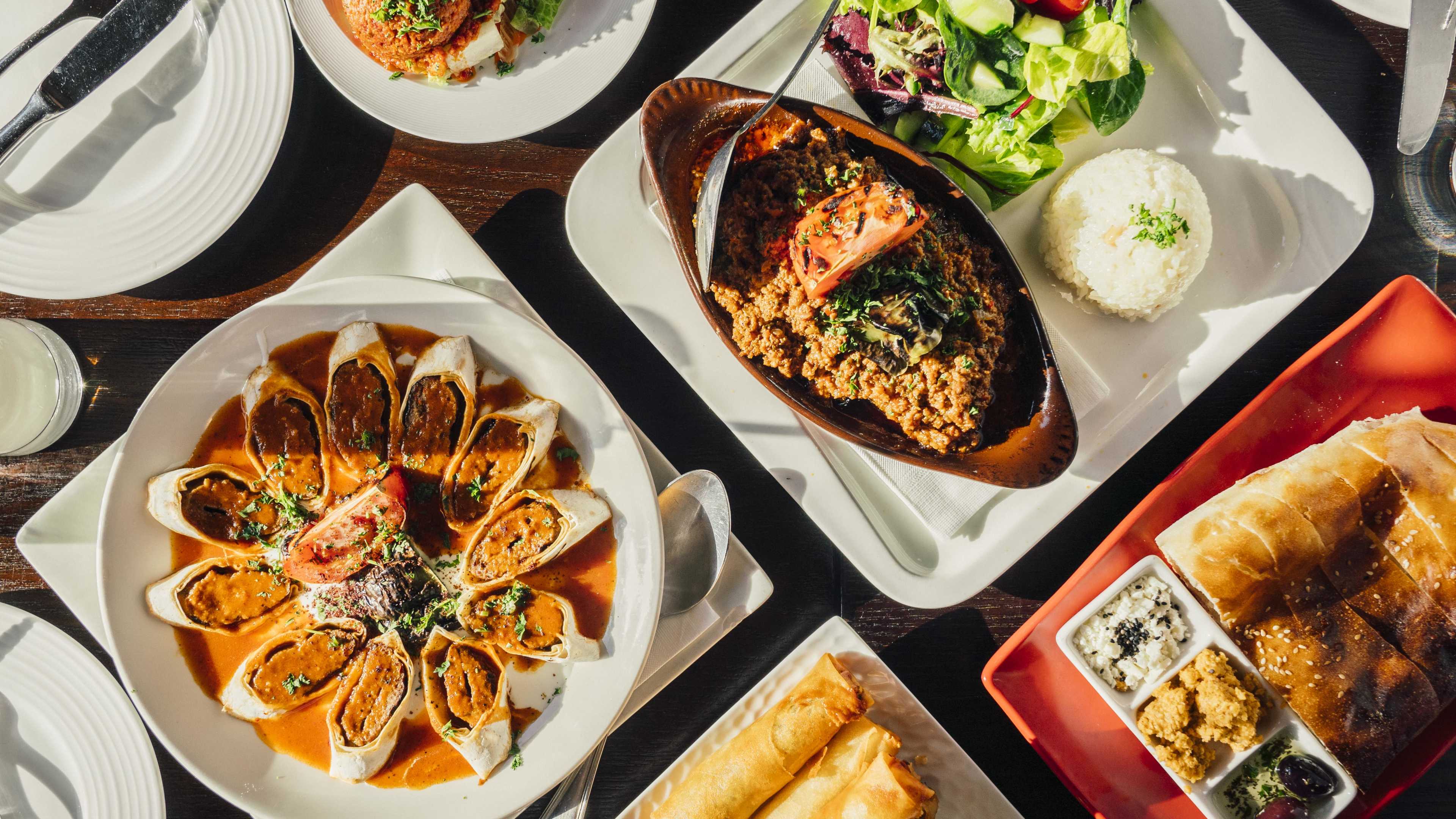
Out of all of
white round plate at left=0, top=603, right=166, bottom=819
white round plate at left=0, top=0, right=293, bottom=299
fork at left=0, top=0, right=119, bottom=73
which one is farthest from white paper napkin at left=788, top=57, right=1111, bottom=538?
white round plate at left=0, top=603, right=166, bottom=819

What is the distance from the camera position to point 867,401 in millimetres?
2035

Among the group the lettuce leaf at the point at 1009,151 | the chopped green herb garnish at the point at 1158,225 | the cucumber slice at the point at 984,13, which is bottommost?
the chopped green herb garnish at the point at 1158,225

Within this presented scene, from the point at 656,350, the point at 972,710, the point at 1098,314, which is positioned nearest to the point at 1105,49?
the point at 1098,314

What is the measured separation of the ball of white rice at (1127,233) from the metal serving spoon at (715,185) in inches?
33.1

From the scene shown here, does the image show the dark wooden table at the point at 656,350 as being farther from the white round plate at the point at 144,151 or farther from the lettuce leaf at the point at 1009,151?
the lettuce leaf at the point at 1009,151

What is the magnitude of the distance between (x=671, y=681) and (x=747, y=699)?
0.24 meters

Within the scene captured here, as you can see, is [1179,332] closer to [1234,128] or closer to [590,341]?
[1234,128]

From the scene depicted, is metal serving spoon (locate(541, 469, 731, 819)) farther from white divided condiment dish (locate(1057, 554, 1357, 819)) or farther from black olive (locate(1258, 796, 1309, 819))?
black olive (locate(1258, 796, 1309, 819))

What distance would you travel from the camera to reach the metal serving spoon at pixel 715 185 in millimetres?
1823

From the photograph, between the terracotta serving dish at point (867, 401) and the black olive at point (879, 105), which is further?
the black olive at point (879, 105)

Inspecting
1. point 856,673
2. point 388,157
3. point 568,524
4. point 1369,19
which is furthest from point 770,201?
point 1369,19

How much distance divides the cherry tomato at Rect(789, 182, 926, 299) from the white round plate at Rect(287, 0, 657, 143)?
0.73 metres

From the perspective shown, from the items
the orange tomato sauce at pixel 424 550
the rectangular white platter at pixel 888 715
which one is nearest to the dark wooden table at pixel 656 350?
the rectangular white platter at pixel 888 715

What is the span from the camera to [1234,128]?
2.22 metres
